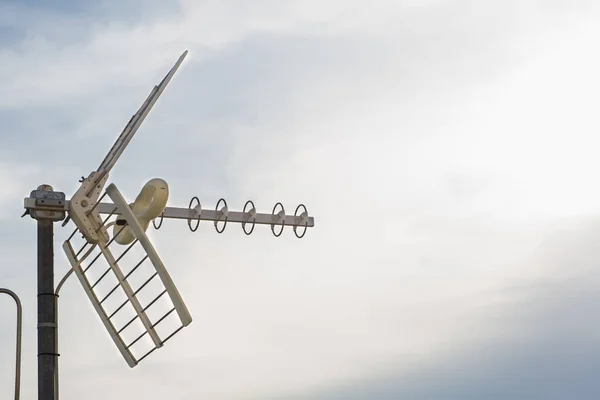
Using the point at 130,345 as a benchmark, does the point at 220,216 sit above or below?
above

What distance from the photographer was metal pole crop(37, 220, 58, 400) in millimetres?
9977

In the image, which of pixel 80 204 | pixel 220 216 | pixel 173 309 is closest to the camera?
pixel 173 309

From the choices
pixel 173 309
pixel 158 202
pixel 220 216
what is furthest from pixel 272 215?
pixel 173 309

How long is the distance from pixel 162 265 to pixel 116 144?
5.70ft

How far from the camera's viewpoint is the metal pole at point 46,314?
9977 mm

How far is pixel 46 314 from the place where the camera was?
10.2m

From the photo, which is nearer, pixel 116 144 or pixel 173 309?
pixel 173 309

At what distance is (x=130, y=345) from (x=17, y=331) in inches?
49.8

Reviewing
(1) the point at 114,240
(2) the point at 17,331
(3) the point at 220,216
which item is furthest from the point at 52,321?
(3) the point at 220,216

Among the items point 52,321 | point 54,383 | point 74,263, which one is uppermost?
point 74,263

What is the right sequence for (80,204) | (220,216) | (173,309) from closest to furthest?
(173,309), (80,204), (220,216)

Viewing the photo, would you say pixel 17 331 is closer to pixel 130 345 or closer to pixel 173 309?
pixel 130 345

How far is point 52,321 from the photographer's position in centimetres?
1021

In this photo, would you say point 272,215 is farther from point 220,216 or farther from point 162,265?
point 162,265
